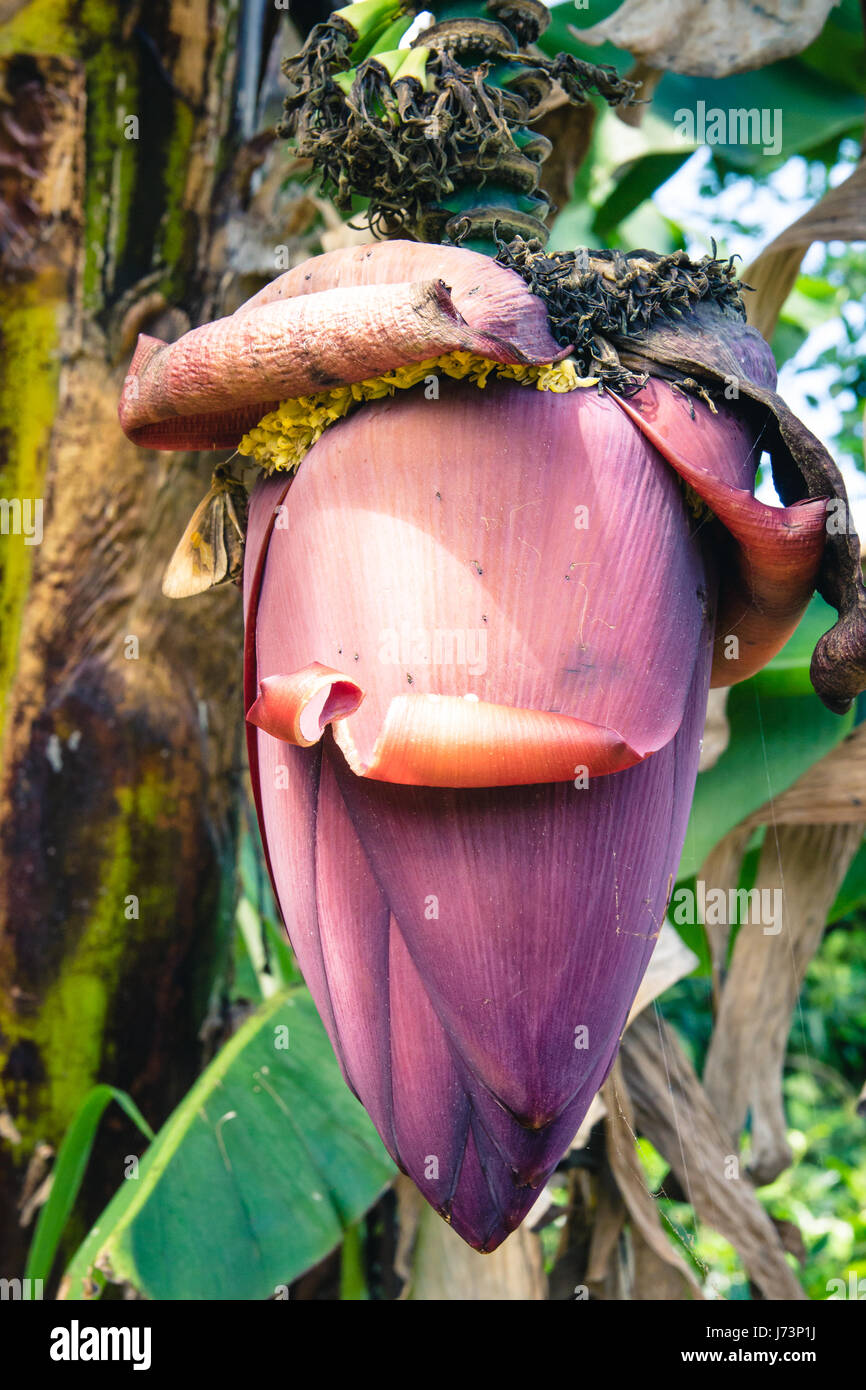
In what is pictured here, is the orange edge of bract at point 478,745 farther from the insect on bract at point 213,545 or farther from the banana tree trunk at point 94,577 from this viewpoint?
the banana tree trunk at point 94,577

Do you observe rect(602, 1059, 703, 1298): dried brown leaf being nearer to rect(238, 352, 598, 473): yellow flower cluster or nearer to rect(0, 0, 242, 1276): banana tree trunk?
rect(0, 0, 242, 1276): banana tree trunk

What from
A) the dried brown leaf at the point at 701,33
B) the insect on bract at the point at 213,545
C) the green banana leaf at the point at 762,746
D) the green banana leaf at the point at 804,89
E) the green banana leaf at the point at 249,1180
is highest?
the green banana leaf at the point at 804,89

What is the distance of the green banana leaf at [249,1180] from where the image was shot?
31.0 inches

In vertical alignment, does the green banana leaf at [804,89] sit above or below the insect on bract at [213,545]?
above

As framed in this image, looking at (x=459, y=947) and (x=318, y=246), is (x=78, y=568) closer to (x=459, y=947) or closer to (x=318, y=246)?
(x=318, y=246)

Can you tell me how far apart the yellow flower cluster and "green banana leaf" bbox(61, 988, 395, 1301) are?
1.87ft

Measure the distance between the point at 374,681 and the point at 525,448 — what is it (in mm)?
93

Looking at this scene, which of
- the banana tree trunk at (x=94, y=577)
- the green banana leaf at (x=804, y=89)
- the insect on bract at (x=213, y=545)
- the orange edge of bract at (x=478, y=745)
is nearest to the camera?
the orange edge of bract at (x=478, y=745)

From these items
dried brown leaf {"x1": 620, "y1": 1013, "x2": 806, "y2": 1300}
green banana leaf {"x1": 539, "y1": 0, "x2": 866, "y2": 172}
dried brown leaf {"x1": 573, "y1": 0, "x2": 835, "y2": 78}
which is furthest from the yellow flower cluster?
green banana leaf {"x1": 539, "y1": 0, "x2": 866, "y2": 172}

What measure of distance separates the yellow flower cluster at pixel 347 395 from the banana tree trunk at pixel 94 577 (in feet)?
1.68

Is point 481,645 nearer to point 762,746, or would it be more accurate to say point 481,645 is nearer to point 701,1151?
point 762,746

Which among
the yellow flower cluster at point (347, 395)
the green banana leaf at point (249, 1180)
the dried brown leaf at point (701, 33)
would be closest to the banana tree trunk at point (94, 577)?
the green banana leaf at point (249, 1180)

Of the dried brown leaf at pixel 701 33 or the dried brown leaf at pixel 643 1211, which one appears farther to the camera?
the dried brown leaf at pixel 643 1211

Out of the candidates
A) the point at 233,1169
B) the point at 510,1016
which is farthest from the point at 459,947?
the point at 233,1169
